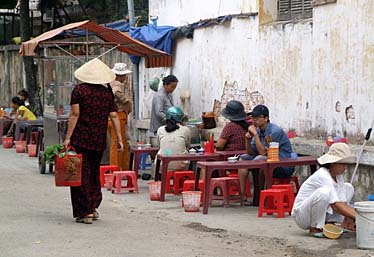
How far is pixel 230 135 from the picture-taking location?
12617 mm

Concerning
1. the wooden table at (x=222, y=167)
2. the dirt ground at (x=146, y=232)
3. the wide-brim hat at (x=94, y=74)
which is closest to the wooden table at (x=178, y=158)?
the dirt ground at (x=146, y=232)

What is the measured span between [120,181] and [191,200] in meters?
2.22

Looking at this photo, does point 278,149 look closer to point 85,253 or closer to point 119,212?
point 119,212

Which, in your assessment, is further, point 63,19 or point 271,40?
point 63,19

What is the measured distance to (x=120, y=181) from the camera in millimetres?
13227

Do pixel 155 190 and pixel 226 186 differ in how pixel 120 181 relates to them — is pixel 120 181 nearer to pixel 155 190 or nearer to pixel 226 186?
Answer: pixel 155 190

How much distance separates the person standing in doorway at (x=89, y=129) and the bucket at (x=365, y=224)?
128 inches

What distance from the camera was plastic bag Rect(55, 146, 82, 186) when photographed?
1013cm

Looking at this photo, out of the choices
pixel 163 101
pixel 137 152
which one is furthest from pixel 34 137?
pixel 137 152

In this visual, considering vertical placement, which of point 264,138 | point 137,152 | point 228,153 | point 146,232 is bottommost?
point 146,232

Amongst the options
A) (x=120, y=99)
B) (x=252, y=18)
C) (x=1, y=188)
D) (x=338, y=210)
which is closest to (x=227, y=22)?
(x=252, y=18)

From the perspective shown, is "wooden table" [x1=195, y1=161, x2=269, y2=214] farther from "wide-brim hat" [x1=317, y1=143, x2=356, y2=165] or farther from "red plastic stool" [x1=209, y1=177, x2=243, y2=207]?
"wide-brim hat" [x1=317, y1=143, x2=356, y2=165]

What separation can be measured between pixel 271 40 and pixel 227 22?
1.81 metres

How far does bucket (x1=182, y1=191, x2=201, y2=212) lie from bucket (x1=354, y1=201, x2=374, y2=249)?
2993 mm
